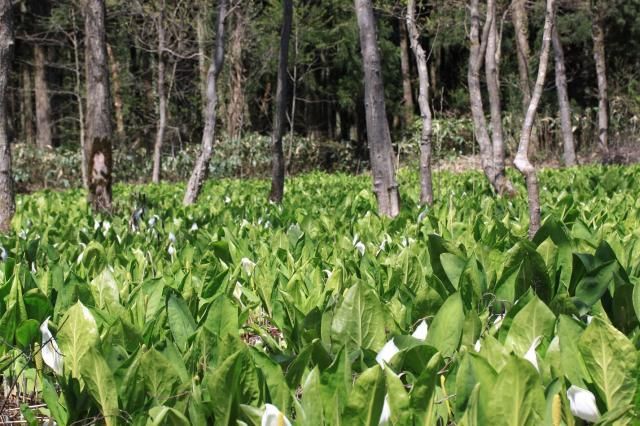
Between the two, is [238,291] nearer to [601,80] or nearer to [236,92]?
[601,80]

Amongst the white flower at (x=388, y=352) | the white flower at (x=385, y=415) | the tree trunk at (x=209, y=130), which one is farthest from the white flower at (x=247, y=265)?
the tree trunk at (x=209, y=130)

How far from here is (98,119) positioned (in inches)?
301

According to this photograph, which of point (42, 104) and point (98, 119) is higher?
point (42, 104)

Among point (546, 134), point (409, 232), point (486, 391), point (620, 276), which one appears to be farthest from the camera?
point (546, 134)

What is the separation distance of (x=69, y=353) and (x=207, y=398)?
1.67ft

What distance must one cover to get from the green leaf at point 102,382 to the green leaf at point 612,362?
1.06 metres

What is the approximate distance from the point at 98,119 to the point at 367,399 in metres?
6.95

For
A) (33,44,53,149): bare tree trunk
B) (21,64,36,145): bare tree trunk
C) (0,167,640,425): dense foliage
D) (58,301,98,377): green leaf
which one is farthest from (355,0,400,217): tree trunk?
(21,64,36,145): bare tree trunk

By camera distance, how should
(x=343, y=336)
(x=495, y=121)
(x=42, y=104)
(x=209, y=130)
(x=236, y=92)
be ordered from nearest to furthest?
1. (x=343, y=336)
2. (x=209, y=130)
3. (x=495, y=121)
4. (x=236, y=92)
5. (x=42, y=104)

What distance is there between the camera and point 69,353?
1.82 m

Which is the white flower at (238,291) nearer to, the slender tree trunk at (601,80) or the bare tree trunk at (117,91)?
the slender tree trunk at (601,80)

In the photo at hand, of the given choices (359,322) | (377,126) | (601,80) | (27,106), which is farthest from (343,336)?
(27,106)

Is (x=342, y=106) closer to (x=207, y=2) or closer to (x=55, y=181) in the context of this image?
(x=207, y=2)

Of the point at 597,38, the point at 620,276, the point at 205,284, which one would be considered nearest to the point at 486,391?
the point at 620,276
